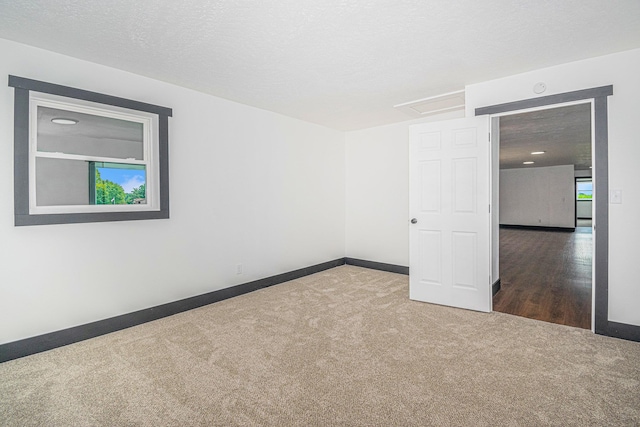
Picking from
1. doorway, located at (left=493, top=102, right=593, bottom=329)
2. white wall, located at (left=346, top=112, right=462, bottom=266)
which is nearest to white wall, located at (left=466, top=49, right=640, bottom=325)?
doorway, located at (left=493, top=102, right=593, bottom=329)

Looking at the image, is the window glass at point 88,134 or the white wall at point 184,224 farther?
the window glass at point 88,134

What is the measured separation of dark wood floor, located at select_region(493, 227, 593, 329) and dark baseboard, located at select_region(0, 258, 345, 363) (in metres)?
3.26

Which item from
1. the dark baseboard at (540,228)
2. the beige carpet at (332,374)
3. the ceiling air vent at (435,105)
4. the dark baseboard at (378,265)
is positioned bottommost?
the beige carpet at (332,374)

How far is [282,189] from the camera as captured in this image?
464cm

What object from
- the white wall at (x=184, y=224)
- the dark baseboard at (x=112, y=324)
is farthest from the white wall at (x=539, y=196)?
the dark baseboard at (x=112, y=324)

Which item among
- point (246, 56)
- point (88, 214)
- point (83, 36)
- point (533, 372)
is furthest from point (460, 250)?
point (83, 36)

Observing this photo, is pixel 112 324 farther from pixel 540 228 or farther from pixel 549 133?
pixel 540 228

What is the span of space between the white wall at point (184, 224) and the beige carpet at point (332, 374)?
16.1 inches

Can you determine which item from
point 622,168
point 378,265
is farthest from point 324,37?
point 378,265

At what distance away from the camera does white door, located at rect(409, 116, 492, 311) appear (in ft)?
11.1

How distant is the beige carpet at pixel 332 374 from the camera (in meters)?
1.79

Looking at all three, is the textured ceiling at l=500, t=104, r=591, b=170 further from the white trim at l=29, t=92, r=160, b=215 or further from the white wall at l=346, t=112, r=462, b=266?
the white trim at l=29, t=92, r=160, b=215

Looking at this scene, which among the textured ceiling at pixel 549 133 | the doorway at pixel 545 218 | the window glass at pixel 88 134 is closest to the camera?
the window glass at pixel 88 134

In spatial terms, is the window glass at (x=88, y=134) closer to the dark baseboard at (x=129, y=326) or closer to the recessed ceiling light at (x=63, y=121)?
the recessed ceiling light at (x=63, y=121)
